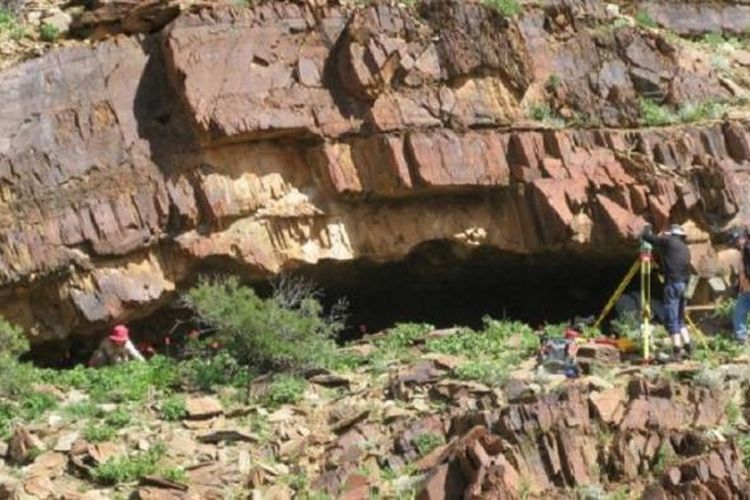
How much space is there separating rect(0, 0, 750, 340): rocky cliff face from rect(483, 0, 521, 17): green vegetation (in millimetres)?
246

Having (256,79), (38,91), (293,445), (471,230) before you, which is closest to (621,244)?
(471,230)

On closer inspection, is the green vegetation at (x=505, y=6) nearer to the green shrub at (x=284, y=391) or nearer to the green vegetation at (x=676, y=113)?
the green vegetation at (x=676, y=113)

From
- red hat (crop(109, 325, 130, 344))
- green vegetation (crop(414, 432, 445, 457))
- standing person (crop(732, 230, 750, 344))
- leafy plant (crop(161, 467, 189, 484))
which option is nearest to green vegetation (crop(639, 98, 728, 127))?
standing person (crop(732, 230, 750, 344))

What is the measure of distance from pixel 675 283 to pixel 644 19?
786 centimetres

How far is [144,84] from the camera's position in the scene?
1764cm

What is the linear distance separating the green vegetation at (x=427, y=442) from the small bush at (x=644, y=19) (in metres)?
10.9

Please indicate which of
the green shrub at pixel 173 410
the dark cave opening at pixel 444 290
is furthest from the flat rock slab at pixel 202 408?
the dark cave opening at pixel 444 290

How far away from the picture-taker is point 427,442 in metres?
12.9

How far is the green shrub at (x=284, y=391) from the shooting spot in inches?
564

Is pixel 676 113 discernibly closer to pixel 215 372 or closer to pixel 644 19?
pixel 644 19

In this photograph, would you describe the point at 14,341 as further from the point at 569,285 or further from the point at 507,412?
the point at 569,285

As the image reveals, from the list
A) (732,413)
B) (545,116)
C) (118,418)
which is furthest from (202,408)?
(545,116)

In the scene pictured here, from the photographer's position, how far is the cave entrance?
62.1 ft

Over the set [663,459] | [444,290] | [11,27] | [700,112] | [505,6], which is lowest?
[663,459]
